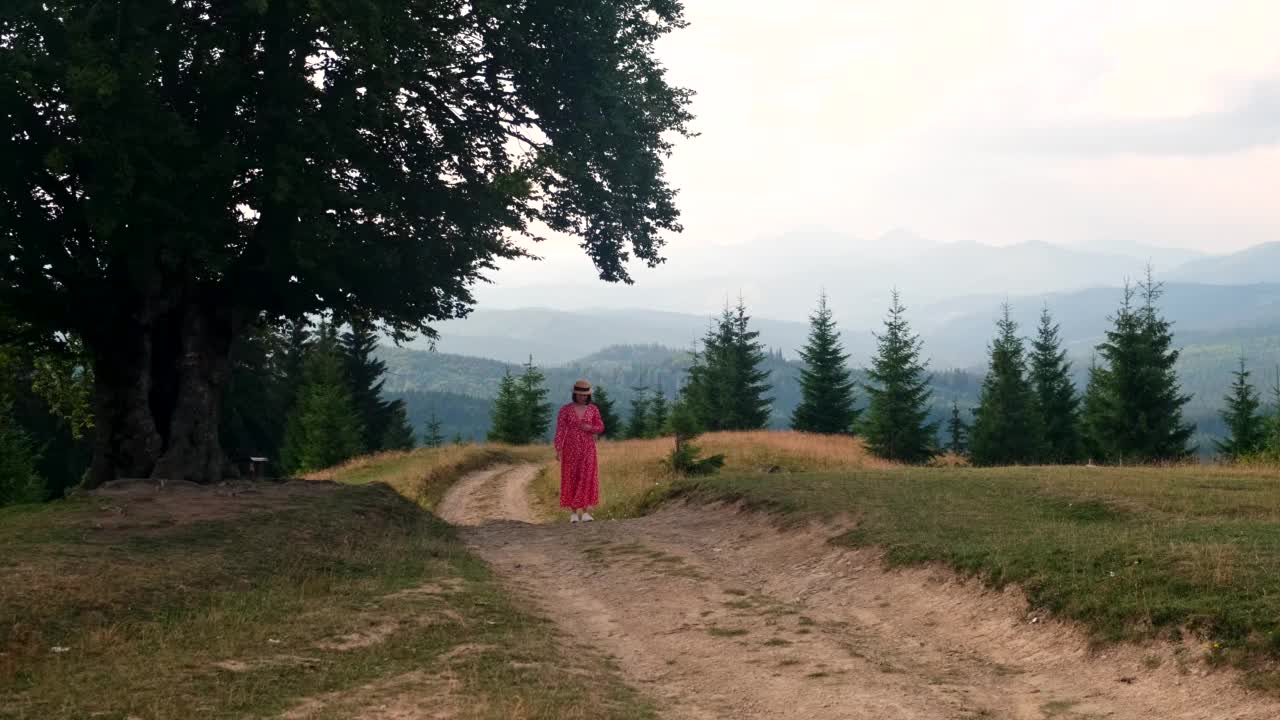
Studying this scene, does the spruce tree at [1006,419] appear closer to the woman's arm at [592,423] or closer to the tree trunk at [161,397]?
the woman's arm at [592,423]

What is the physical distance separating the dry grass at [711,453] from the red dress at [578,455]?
2.21 metres

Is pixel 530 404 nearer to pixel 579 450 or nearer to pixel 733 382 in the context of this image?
pixel 733 382

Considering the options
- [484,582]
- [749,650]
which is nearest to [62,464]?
[484,582]

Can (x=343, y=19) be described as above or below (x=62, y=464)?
above

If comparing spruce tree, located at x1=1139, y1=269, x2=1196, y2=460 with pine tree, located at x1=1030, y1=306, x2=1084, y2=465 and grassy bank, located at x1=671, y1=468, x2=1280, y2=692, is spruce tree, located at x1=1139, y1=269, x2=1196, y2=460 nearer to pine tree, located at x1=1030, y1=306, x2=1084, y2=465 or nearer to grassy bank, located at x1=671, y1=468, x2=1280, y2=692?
pine tree, located at x1=1030, y1=306, x2=1084, y2=465

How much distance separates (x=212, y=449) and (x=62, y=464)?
157ft

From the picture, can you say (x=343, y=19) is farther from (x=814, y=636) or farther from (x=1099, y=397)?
(x=1099, y=397)

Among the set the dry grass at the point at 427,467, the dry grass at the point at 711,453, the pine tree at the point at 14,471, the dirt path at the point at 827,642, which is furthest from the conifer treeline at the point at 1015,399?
the pine tree at the point at 14,471

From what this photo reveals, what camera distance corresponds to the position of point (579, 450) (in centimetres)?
2008

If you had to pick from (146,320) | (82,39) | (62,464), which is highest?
(82,39)

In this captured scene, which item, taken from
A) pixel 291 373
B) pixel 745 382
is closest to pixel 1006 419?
pixel 745 382

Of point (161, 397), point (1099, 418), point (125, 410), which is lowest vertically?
point (1099, 418)

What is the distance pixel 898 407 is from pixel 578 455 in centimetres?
3217

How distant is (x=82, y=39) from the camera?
15.5 metres
